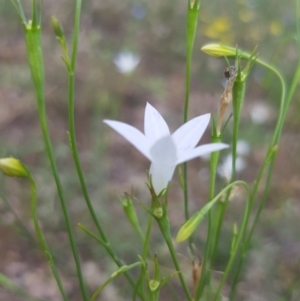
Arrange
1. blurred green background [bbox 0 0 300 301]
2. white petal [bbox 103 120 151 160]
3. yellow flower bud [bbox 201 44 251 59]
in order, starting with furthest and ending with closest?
blurred green background [bbox 0 0 300 301], yellow flower bud [bbox 201 44 251 59], white petal [bbox 103 120 151 160]

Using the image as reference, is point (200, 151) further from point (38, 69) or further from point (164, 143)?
point (38, 69)

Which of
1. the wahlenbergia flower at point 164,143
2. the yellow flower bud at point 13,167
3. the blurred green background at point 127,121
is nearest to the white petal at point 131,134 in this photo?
the wahlenbergia flower at point 164,143

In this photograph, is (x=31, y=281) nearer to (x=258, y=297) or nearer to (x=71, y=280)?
(x=71, y=280)

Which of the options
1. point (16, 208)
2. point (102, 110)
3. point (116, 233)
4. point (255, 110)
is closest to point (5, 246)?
point (16, 208)

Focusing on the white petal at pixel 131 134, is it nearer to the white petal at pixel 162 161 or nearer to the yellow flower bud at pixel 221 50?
the white petal at pixel 162 161

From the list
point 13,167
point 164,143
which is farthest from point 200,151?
point 13,167

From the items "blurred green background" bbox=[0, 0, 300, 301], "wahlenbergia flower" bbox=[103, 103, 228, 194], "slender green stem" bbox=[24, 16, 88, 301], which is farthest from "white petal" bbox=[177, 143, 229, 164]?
"blurred green background" bbox=[0, 0, 300, 301]

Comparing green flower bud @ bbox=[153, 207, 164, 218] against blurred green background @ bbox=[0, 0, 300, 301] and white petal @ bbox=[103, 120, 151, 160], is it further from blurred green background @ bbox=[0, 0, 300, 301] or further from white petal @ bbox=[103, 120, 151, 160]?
blurred green background @ bbox=[0, 0, 300, 301]
